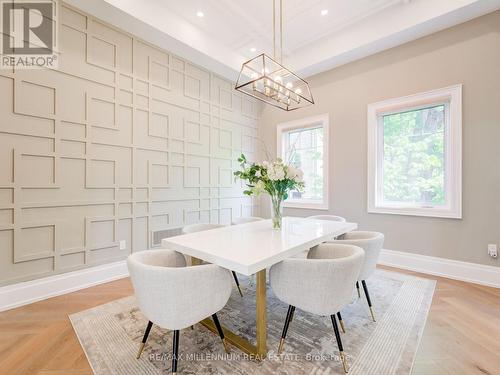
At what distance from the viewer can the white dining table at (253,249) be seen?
1376mm

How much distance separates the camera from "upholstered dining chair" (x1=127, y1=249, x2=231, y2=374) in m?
1.24

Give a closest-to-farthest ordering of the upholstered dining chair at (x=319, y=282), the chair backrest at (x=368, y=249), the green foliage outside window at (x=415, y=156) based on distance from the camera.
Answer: the upholstered dining chair at (x=319, y=282) < the chair backrest at (x=368, y=249) < the green foliage outside window at (x=415, y=156)

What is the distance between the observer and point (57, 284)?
2484mm

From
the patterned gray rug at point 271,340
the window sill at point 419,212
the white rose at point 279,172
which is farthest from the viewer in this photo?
the window sill at point 419,212

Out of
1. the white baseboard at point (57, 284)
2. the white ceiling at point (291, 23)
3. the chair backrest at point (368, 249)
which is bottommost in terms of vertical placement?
the white baseboard at point (57, 284)

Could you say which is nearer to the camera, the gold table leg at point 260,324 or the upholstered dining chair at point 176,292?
the upholstered dining chair at point 176,292

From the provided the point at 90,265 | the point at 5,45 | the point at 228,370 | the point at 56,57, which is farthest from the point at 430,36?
the point at 90,265

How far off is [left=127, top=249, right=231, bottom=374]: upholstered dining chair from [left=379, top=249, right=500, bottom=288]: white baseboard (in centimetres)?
300

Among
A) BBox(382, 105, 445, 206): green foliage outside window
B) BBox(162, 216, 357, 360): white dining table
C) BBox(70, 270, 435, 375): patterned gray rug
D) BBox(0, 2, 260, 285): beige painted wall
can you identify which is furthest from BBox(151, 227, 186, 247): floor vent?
BBox(382, 105, 445, 206): green foliage outside window

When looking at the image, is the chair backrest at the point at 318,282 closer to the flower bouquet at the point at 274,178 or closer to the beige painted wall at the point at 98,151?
the flower bouquet at the point at 274,178

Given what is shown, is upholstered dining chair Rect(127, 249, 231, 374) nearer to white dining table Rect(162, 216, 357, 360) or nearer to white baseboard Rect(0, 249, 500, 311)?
white dining table Rect(162, 216, 357, 360)

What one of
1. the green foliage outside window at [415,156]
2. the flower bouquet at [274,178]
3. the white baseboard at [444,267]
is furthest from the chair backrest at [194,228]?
the green foliage outside window at [415,156]

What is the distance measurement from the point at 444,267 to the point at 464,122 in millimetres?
1823

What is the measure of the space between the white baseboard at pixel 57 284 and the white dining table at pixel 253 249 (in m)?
1.58
